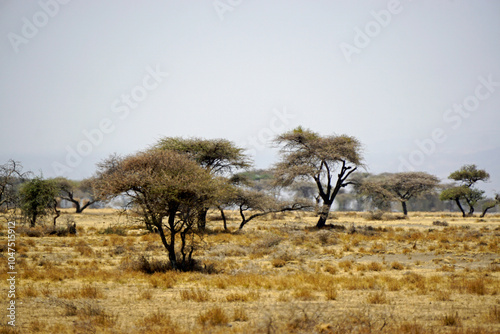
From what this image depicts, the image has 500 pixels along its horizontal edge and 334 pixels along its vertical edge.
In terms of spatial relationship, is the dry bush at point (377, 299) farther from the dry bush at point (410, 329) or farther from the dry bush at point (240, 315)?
the dry bush at point (240, 315)

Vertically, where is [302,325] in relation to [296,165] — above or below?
below

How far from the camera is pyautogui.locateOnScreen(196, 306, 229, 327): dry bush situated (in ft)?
28.4

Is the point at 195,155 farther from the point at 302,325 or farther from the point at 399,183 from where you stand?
the point at 399,183

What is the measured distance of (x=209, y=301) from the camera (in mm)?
10922

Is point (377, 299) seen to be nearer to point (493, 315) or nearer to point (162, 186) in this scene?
point (493, 315)

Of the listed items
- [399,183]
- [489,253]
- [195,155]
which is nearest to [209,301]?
[489,253]

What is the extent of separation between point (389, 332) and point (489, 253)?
1671cm

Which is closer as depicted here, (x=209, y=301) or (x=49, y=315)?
(x=49, y=315)

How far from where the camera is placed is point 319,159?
1417 inches

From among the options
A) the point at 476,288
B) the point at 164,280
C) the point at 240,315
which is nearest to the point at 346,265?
the point at 476,288

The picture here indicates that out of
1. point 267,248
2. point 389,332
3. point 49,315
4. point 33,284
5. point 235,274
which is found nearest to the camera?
point 389,332

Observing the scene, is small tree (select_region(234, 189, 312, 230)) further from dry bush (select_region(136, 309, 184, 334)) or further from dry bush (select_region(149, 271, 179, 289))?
dry bush (select_region(136, 309, 184, 334))

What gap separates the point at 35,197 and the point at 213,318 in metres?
28.7

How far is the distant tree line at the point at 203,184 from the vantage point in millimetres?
15578
